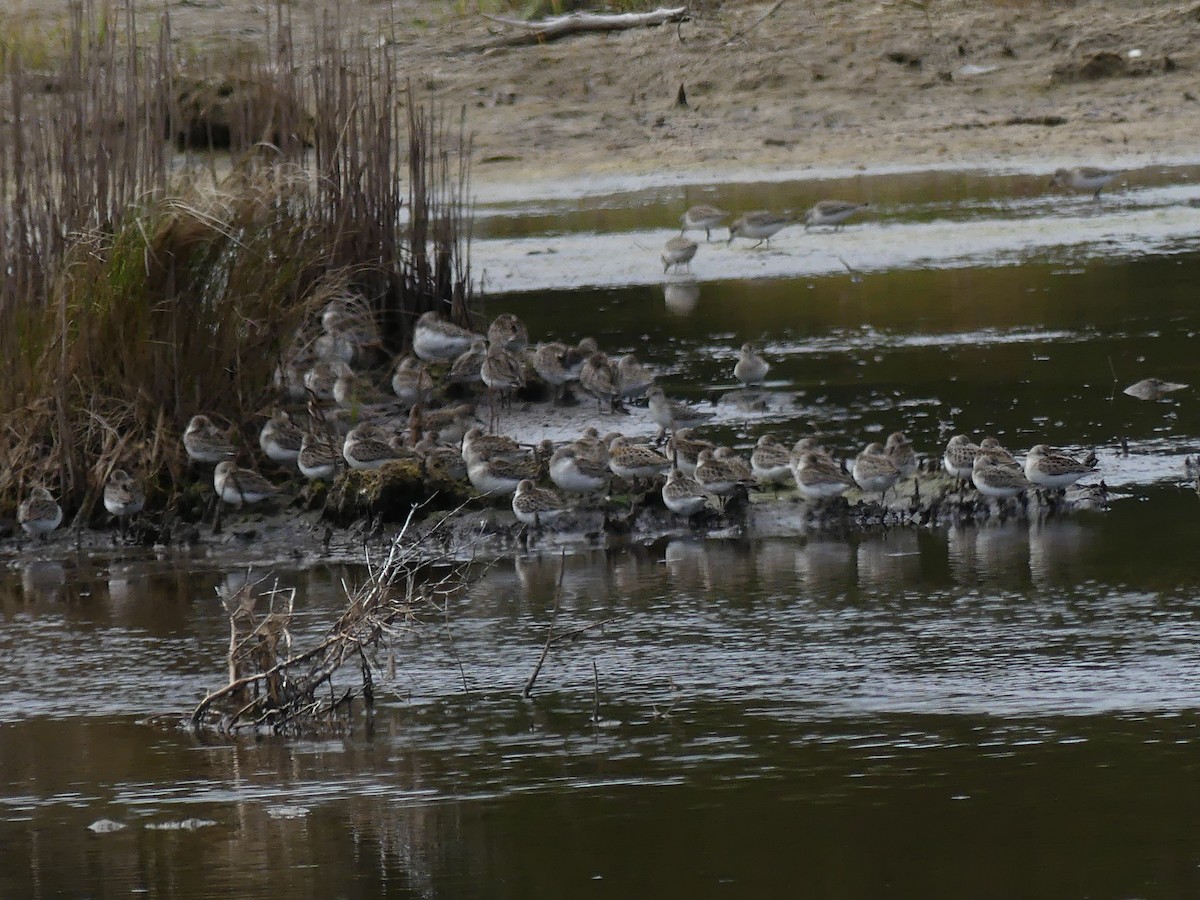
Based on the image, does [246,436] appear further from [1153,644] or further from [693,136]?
[693,136]

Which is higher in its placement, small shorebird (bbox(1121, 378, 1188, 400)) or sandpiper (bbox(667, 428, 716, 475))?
small shorebird (bbox(1121, 378, 1188, 400))

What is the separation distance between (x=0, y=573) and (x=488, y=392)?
3965 mm

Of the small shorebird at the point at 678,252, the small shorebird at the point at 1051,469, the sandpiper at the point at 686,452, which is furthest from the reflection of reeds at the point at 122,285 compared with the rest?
the small shorebird at the point at 678,252

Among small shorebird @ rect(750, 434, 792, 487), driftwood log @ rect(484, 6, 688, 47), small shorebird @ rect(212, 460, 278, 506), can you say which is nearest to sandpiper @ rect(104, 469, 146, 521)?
small shorebird @ rect(212, 460, 278, 506)

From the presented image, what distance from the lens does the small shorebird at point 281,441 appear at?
11516mm

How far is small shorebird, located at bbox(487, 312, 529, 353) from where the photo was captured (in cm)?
1405

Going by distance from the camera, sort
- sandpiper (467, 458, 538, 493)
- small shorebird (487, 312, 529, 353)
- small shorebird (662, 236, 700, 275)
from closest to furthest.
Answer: sandpiper (467, 458, 538, 493) < small shorebird (487, 312, 529, 353) < small shorebird (662, 236, 700, 275)

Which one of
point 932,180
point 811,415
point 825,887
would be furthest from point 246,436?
point 932,180

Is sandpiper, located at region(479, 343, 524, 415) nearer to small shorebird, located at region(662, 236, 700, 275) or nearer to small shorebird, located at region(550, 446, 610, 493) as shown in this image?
small shorebird, located at region(550, 446, 610, 493)

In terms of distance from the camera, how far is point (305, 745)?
7.31 metres

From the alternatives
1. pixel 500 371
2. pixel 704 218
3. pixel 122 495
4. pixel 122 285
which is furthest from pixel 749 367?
pixel 704 218

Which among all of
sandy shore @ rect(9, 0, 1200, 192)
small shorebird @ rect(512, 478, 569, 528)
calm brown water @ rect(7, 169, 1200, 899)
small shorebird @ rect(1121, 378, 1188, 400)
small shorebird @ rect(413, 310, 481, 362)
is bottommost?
calm brown water @ rect(7, 169, 1200, 899)

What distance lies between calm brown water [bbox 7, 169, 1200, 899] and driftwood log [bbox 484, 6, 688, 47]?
61.6 feet

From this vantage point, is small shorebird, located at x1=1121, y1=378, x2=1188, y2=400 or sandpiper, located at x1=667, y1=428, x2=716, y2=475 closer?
sandpiper, located at x1=667, y1=428, x2=716, y2=475
